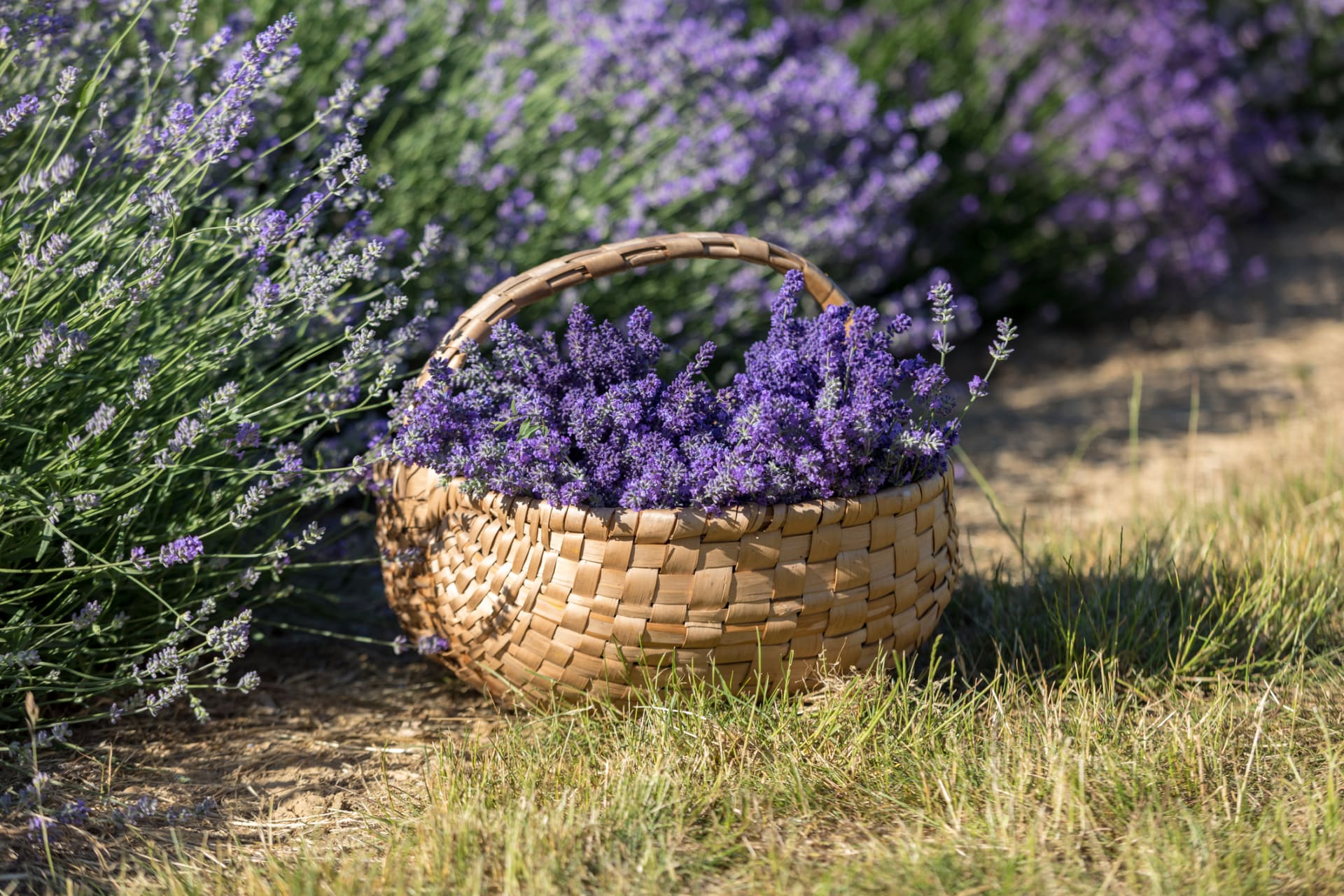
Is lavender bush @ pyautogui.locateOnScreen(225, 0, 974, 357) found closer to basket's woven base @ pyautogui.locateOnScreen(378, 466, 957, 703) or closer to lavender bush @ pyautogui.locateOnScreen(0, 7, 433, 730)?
lavender bush @ pyautogui.locateOnScreen(0, 7, 433, 730)

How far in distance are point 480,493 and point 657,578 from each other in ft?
1.02

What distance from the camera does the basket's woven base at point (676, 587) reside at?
175cm

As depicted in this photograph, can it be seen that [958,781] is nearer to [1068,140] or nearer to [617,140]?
[617,140]

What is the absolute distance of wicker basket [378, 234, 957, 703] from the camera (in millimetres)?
1752

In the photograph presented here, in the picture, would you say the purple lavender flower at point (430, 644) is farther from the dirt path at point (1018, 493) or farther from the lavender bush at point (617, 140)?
the lavender bush at point (617, 140)

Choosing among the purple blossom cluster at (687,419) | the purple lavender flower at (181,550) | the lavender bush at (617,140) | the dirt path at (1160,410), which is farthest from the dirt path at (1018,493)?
the lavender bush at (617,140)

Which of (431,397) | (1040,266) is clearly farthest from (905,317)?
(1040,266)

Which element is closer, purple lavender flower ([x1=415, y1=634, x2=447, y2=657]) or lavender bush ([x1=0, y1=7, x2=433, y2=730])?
lavender bush ([x1=0, y1=7, x2=433, y2=730])

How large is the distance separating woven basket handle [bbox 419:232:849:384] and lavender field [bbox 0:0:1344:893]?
0.06 metres

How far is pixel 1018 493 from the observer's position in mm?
3285

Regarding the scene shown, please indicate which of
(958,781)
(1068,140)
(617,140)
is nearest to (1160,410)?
(1068,140)

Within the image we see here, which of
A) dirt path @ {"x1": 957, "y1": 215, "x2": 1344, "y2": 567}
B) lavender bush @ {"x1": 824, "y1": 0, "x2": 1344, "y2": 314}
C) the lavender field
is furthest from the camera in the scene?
lavender bush @ {"x1": 824, "y1": 0, "x2": 1344, "y2": 314}

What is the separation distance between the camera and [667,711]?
71.4 inches

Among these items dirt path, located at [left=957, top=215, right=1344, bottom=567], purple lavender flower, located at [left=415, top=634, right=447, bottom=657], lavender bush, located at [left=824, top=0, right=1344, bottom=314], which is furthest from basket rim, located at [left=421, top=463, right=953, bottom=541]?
lavender bush, located at [left=824, top=0, right=1344, bottom=314]
